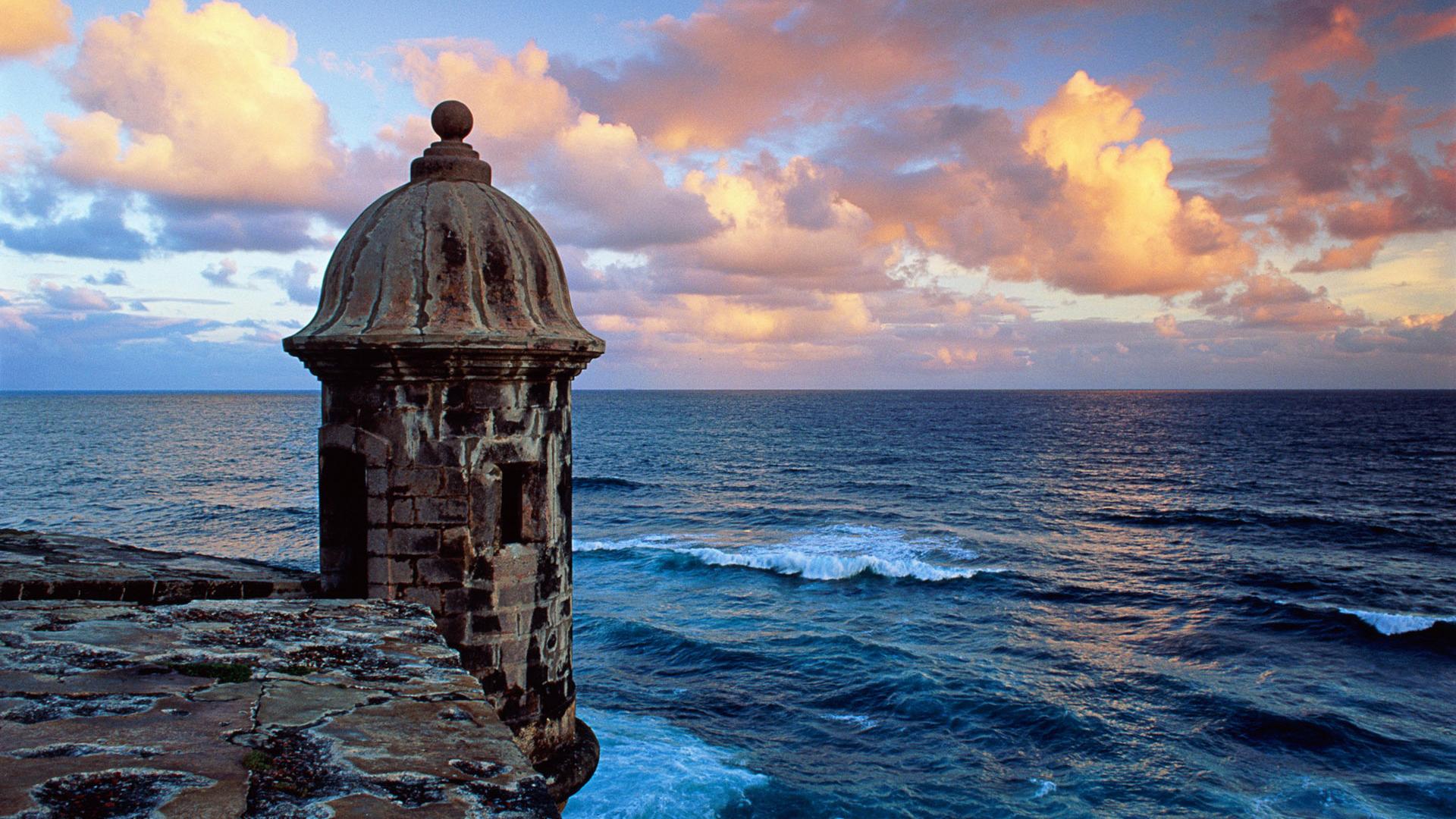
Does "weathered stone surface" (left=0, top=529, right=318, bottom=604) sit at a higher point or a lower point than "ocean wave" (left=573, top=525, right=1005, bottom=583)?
higher

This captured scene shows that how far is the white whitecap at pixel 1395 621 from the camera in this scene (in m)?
21.1

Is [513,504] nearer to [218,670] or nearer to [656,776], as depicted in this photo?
[218,670]

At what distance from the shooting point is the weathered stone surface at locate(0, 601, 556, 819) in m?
2.70

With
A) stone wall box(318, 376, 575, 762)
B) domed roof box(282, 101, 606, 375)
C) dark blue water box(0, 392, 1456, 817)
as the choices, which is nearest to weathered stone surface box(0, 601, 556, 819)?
stone wall box(318, 376, 575, 762)

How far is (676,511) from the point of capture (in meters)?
39.1

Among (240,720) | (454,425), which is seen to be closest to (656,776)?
(454,425)

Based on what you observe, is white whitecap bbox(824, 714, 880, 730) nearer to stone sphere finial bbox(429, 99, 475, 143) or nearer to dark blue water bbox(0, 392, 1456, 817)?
dark blue water bbox(0, 392, 1456, 817)

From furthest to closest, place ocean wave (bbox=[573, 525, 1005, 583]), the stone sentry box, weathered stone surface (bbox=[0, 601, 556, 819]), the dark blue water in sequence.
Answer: ocean wave (bbox=[573, 525, 1005, 583]) → the dark blue water → the stone sentry box → weathered stone surface (bbox=[0, 601, 556, 819])

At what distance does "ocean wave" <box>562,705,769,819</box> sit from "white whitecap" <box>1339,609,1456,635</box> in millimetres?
16567

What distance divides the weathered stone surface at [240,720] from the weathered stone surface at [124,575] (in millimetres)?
809

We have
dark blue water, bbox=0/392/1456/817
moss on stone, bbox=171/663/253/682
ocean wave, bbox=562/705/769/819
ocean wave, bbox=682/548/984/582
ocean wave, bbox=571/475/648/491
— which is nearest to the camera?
moss on stone, bbox=171/663/253/682

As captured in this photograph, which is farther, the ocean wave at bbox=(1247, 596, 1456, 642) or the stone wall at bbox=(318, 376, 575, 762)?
the ocean wave at bbox=(1247, 596, 1456, 642)

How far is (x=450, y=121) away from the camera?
6.79m

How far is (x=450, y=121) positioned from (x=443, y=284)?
1444 mm
